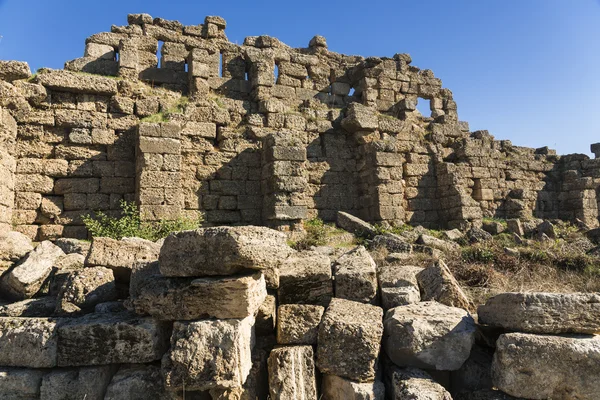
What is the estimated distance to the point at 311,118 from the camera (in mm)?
11523

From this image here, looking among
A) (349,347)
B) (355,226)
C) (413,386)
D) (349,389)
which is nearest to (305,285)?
(349,347)

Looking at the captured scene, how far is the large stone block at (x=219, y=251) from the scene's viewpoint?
3.38 meters

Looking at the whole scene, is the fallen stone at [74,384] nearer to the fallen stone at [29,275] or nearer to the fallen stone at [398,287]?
the fallen stone at [29,275]

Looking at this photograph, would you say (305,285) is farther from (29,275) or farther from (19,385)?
(29,275)

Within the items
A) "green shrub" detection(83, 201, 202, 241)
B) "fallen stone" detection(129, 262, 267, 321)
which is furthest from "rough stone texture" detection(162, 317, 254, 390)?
"green shrub" detection(83, 201, 202, 241)

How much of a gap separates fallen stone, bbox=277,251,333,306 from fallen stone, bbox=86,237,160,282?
4.69 ft

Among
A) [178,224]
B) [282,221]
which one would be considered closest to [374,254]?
[282,221]

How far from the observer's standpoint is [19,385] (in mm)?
3428

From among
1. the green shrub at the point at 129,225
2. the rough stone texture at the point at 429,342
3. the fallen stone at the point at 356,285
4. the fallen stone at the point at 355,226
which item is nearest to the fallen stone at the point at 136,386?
the fallen stone at the point at 356,285

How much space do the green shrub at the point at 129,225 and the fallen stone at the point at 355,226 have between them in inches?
141

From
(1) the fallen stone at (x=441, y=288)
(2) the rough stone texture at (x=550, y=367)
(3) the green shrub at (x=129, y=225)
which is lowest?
(2) the rough stone texture at (x=550, y=367)

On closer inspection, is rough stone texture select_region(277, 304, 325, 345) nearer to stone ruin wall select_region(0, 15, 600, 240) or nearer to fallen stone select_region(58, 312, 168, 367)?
fallen stone select_region(58, 312, 168, 367)

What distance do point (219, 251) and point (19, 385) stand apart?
200cm

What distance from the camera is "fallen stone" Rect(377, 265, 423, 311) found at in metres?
4.26
